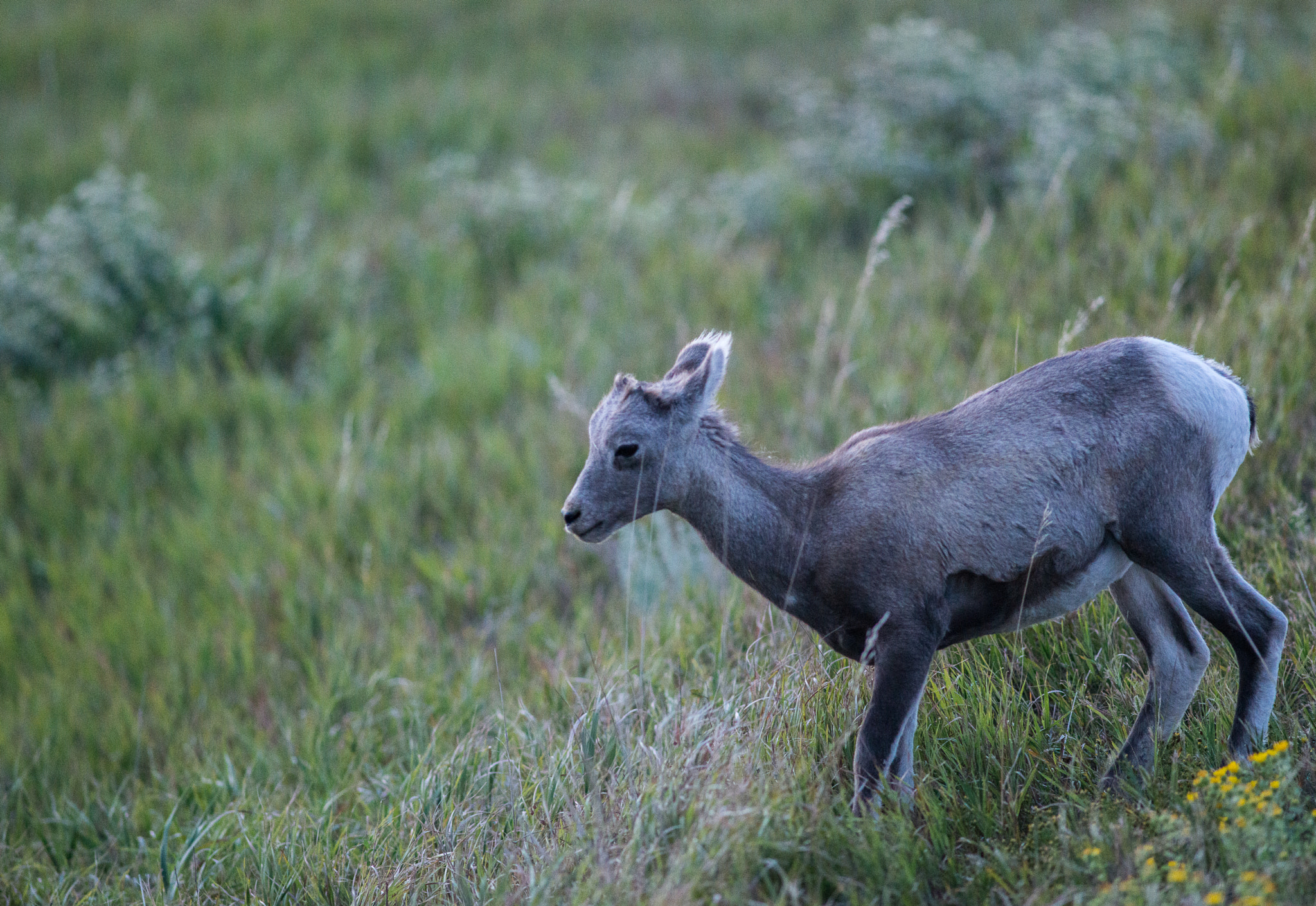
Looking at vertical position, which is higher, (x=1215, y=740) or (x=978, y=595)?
(x=978, y=595)

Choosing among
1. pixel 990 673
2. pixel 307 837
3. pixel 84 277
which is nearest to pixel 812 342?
pixel 990 673

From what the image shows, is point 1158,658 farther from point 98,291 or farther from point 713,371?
point 98,291

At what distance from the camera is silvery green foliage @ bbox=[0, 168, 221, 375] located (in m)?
9.62

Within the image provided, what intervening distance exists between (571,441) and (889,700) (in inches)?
172

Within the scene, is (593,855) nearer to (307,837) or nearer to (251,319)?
(307,837)

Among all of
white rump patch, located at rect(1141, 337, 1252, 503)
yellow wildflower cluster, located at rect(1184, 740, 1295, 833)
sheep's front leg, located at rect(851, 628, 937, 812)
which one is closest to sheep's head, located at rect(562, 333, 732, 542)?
sheep's front leg, located at rect(851, 628, 937, 812)

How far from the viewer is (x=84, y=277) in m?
9.71

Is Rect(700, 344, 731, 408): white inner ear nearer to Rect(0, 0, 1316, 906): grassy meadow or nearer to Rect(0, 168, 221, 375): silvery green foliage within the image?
Rect(0, 0, 1316, 906): grassy meadow

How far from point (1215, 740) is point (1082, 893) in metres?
0.90

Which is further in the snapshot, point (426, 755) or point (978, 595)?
point (426, 755)

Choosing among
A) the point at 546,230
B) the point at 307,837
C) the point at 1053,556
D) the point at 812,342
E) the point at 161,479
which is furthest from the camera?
the point at 546,230

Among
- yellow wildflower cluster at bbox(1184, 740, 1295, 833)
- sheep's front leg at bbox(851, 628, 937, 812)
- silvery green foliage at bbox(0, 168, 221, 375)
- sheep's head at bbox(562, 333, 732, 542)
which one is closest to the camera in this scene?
yellow wildflower cluster at bbox(1184, 740, 1295, 833)

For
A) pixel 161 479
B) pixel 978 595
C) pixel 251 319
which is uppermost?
pixel 978 595

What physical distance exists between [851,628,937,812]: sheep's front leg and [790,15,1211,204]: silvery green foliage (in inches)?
251
